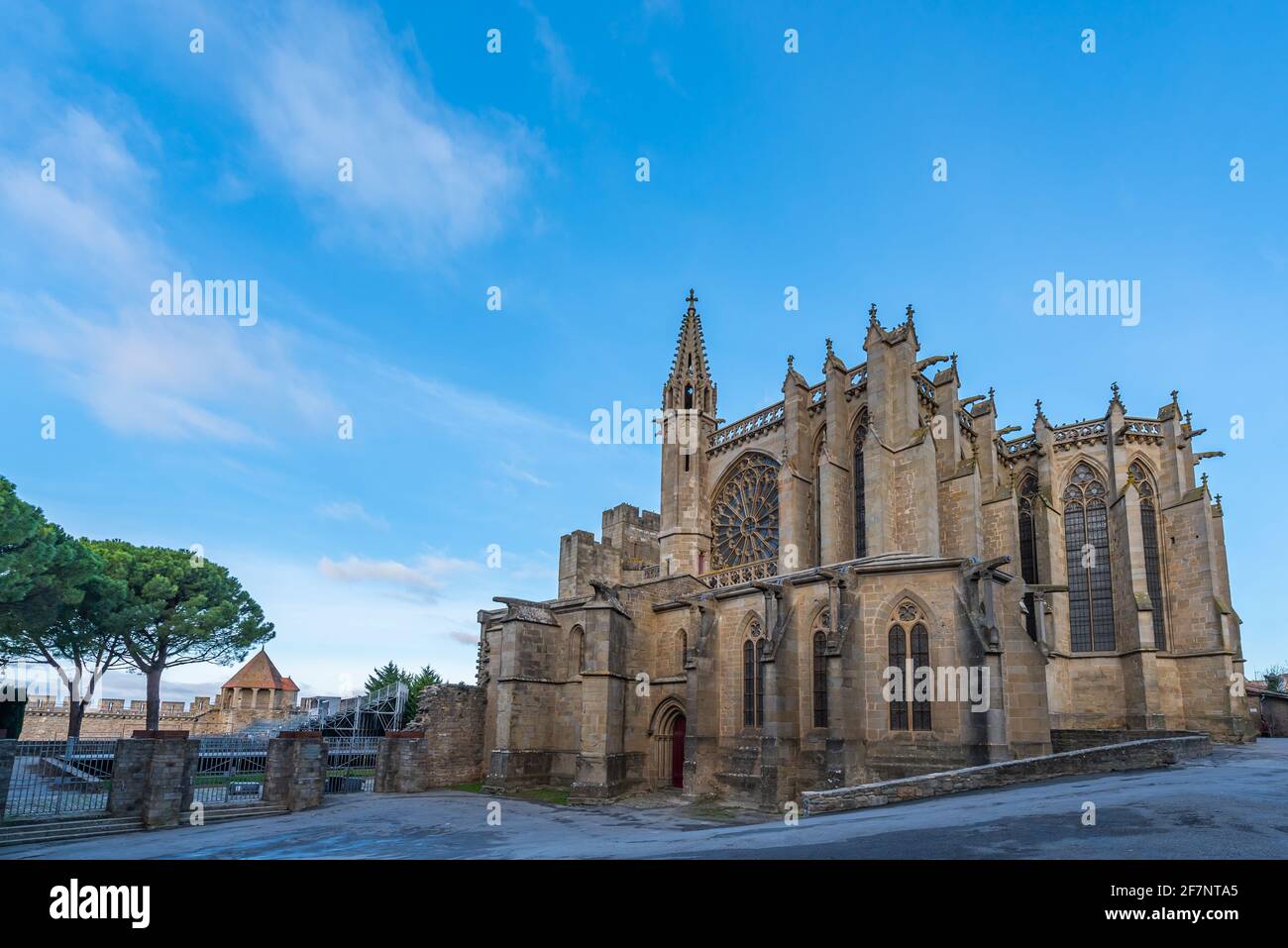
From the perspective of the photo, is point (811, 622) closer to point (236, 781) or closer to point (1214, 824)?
point (1214, 824)

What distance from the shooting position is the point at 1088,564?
30.8 meters

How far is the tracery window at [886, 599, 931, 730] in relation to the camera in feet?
61.4

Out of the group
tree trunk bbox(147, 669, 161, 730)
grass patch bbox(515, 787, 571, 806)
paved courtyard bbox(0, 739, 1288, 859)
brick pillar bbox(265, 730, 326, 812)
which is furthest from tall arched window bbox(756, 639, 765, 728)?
tree trunk bbox(147, 669, 161, 730)

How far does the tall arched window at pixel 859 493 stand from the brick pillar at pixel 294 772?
18.9 meters

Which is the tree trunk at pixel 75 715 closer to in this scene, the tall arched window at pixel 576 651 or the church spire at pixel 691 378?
the tall arched window at pixel 576 651

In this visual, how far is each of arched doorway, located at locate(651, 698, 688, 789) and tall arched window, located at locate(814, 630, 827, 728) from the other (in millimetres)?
6606

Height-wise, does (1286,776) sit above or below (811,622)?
below

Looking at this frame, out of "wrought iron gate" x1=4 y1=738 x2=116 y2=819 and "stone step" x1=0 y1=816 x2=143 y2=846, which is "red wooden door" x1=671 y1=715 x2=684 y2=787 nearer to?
"stone step" x1=0 y1=816 x2=143 y2=846

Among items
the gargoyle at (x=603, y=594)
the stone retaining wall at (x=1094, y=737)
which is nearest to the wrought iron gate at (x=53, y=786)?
the gargoyle at (x=603, y=594)

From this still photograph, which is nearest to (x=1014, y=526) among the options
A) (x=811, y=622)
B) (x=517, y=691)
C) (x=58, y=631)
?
(x=811, y=622)

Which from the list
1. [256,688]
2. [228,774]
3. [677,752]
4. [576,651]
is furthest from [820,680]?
[256,688]

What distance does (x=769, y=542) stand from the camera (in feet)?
101

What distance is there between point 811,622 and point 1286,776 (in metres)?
10.8

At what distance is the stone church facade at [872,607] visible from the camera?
62.2 ft
